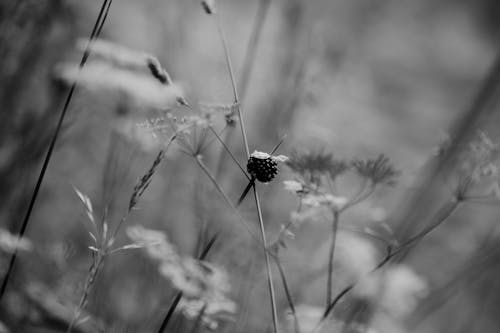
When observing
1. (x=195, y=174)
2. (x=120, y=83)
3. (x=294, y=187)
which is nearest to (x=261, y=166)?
(x=294, y=187)

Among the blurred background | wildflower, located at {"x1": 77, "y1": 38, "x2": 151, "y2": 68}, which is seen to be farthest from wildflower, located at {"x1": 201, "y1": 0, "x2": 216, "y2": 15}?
wildflower, located at {"x1": 77, "y1": 38, "x2": 151, "y2": 68}

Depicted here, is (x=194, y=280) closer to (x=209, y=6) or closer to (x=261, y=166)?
(x=261, y=166)

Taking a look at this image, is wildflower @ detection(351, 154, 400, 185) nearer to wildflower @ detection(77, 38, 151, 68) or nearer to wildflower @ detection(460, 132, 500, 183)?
wildflower @ detection(460, 132, 500, 183)

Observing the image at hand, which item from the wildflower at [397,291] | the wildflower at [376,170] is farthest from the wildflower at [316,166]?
the wildflower at [397,291]

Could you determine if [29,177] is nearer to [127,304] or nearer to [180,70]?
[127,304]

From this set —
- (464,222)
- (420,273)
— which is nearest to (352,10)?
(464,222)
